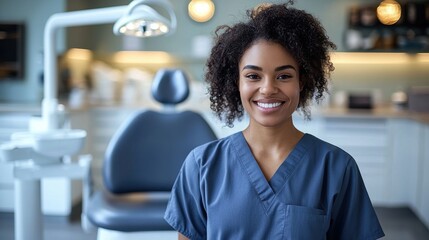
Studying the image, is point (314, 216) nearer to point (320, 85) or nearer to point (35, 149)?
point (320, 85)

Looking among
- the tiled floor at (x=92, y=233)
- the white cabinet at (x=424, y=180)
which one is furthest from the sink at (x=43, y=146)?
the white cabinet at (x=424, y=180)

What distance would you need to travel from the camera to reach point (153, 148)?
2.19 meters

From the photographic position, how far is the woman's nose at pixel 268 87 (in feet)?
3.08

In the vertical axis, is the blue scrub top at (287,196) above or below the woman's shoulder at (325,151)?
below

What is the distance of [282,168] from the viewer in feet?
3.25

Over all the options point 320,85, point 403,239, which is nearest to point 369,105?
point 403,239

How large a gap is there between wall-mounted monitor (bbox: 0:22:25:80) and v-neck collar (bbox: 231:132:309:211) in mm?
3235

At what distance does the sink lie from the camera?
1495 millimetres

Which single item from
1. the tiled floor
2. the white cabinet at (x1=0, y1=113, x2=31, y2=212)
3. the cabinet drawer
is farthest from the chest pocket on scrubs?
the cabinet drawer

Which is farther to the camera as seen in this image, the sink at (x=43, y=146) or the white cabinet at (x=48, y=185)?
the white cabinet at (x=48, y=185)

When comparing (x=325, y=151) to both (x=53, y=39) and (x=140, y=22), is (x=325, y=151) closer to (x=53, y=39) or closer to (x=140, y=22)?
(x=140, y=22)

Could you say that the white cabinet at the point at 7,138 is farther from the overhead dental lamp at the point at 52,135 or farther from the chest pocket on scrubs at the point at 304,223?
the chest pocket on scrubs at the point at 304,223

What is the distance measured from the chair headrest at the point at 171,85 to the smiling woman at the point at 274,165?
3.37 ft

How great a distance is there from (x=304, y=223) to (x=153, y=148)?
1344mm
